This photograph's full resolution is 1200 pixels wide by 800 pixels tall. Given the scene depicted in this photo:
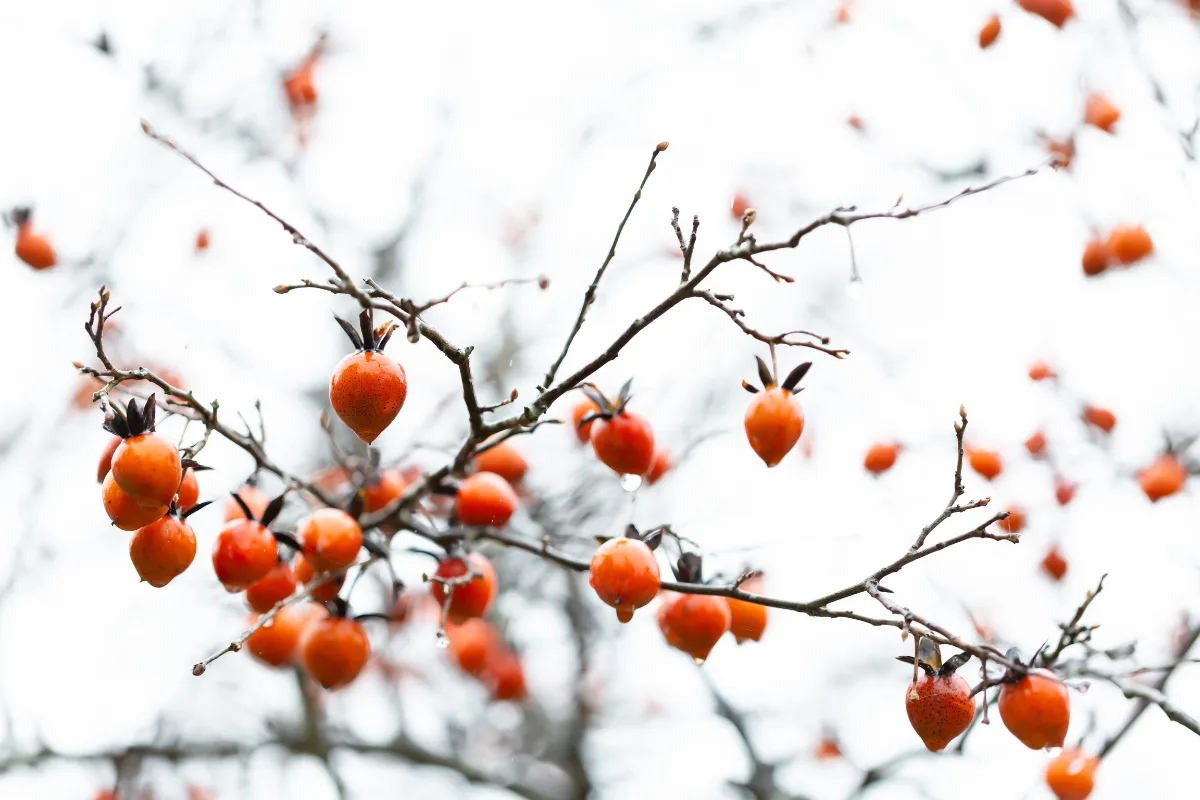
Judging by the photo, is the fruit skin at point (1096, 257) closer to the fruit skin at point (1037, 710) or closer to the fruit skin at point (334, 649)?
the fruit skin at point (1037, 710)

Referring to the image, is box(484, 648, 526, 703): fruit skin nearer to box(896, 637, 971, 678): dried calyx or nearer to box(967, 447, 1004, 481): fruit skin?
box(967, 447, 1004, 481): fruit skin

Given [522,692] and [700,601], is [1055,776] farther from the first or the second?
[522,692]

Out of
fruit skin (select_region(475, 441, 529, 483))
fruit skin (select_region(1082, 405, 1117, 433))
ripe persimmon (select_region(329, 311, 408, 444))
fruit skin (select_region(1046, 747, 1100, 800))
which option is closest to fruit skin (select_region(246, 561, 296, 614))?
ripe persimmon (select_region(329, 311, 408, 444))

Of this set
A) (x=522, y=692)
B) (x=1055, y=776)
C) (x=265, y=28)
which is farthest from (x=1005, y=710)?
(x=265, y=28)

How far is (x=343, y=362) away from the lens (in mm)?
1811

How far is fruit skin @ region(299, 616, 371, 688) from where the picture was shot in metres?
2.21

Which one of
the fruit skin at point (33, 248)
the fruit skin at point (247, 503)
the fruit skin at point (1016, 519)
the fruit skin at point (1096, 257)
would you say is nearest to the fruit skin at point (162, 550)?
the fruit skin at point (247, 503)

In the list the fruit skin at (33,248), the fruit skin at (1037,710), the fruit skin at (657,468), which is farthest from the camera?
the fruit skin at (33,248)

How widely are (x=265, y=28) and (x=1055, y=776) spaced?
5.33 m

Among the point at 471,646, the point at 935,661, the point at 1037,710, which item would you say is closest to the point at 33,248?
the point at 471,646

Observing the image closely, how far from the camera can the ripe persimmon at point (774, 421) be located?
6.48 ft

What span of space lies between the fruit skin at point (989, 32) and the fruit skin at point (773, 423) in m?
3.42

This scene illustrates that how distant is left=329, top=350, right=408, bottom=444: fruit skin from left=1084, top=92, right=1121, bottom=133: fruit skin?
3882 mm

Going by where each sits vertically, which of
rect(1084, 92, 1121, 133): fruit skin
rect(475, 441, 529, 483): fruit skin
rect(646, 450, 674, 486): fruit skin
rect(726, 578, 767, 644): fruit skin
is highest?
rect(1084, 92, 1121, 133): fruit skin
